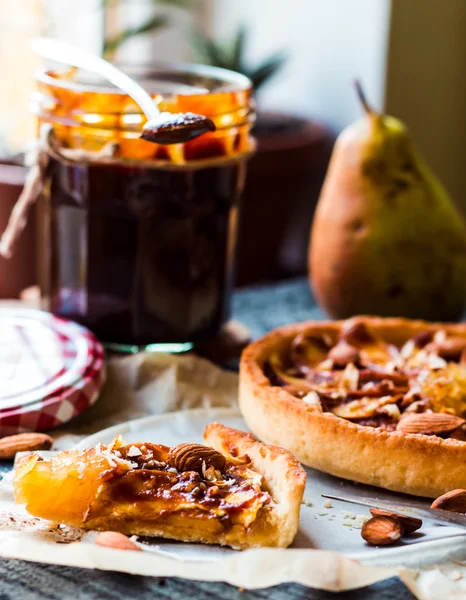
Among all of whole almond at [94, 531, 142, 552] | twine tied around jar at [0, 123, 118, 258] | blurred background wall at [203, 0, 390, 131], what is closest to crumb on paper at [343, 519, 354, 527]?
whole almond at [94, 531, 142, 552]

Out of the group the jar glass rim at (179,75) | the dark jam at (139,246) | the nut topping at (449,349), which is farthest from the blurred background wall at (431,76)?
the nut topping at (449,349)

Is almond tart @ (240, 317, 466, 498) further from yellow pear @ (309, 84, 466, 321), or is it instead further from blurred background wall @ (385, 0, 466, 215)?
blurred background wall @ (385, 0, 466, 215)

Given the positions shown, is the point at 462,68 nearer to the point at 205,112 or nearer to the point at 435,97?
the point at 435,97

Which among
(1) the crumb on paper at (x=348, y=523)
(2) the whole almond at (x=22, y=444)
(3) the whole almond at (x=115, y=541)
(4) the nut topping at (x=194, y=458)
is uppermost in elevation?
(4) the nut topping at (x=194, y=458)

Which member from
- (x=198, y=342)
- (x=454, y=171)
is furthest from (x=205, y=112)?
(x=454, y=171)

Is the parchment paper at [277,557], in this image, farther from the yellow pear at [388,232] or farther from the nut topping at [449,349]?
the yellow pear at [388,232]

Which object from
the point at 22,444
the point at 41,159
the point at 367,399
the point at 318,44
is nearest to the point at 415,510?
the point at 367,399
